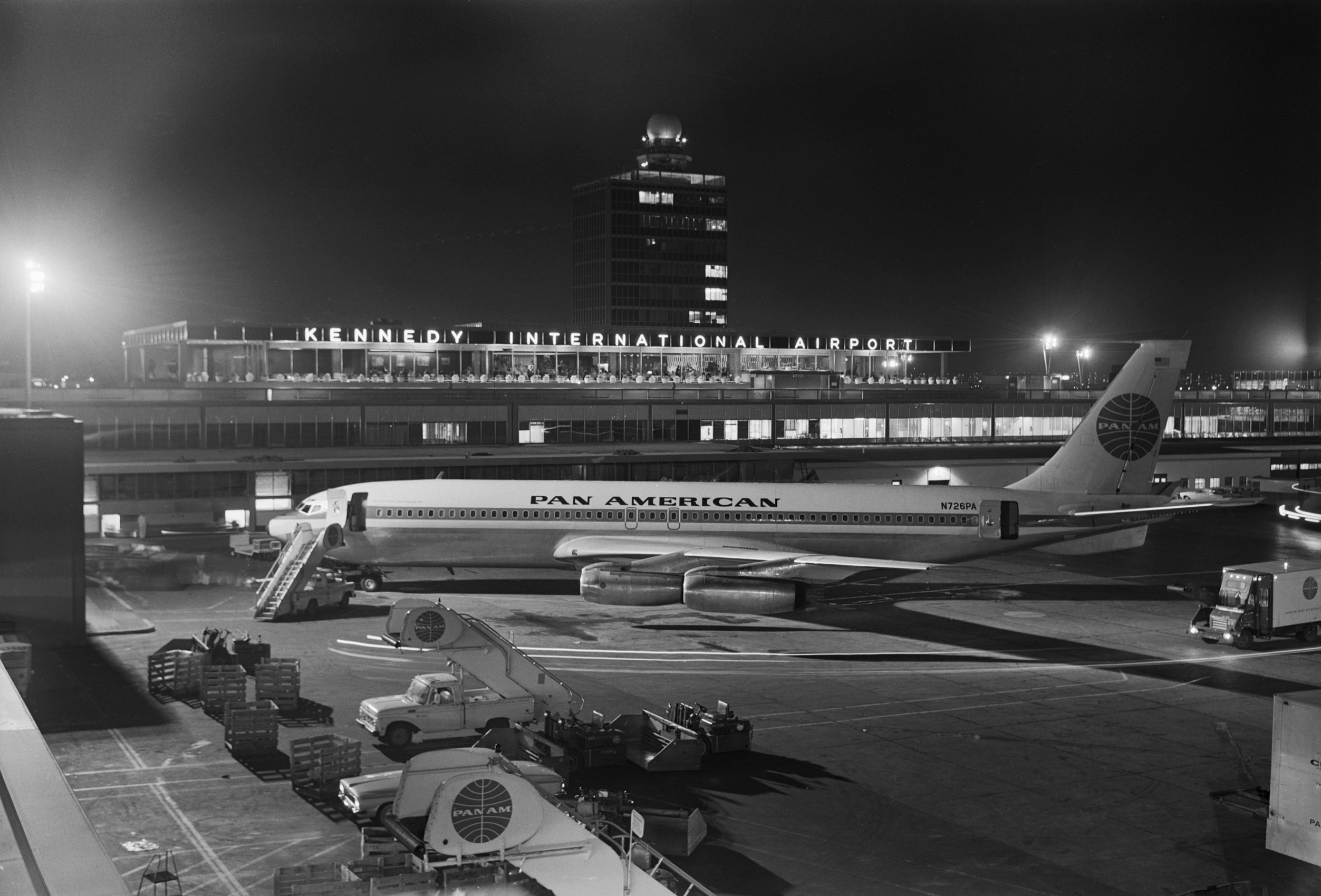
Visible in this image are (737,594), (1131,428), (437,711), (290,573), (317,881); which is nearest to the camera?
(317,881)

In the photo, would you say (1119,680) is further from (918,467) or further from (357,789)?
(918,467)

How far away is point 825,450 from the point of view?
8169 centimetres

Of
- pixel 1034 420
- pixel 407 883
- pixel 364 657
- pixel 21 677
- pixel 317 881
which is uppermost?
pixel 1034 420

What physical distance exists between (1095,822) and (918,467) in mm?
59311

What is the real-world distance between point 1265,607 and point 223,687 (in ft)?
107

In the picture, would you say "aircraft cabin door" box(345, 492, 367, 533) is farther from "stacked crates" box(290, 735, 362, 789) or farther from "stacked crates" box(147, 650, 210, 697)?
"stacked crates" box(290, 735, 362, 789)

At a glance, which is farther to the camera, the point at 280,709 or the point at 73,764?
the point at 280,709

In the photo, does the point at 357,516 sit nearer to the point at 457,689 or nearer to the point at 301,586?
the point at 301,586

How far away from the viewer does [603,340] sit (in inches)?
6521

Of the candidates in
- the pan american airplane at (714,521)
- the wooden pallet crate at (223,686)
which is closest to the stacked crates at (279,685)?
the wooden pallet crate at (223,686)

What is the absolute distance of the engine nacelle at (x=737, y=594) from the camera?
4041 centimetres

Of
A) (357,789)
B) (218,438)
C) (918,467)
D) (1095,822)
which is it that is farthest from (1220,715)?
(218,438)

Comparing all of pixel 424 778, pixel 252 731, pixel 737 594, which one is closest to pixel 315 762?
pixel 252 731

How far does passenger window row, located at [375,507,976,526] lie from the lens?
47344mm
